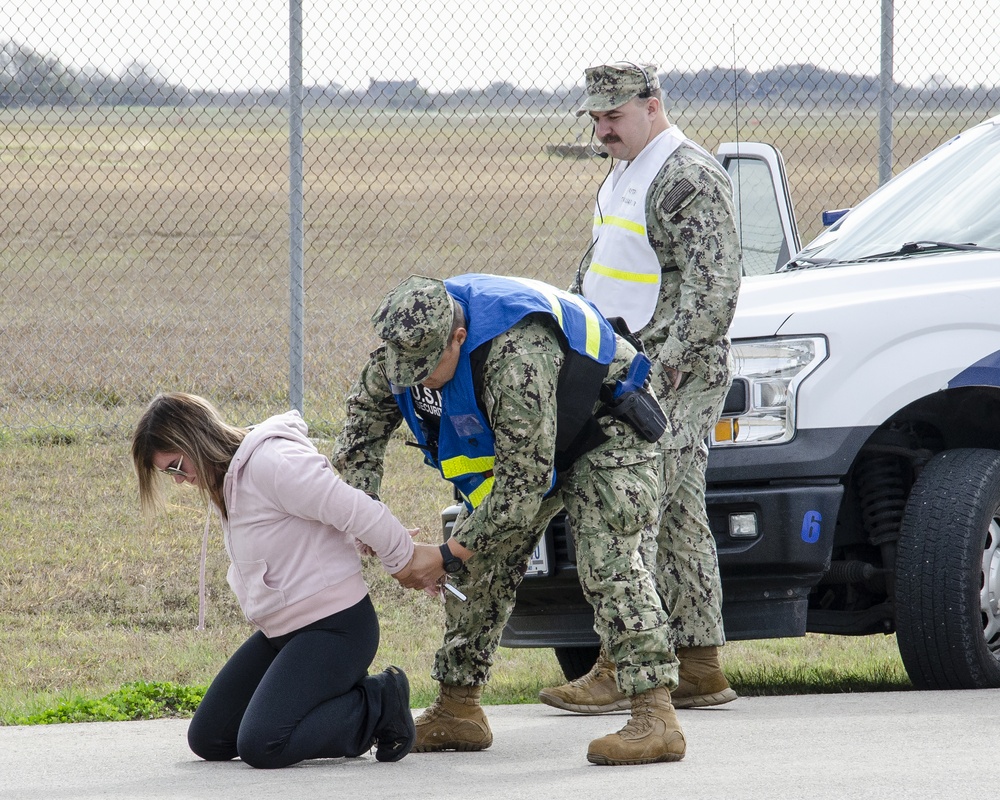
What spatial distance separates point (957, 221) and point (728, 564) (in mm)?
1619

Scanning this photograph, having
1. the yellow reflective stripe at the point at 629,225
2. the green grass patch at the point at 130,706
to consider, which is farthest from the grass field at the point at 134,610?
the yellow reflective stripe at the point at 629,225

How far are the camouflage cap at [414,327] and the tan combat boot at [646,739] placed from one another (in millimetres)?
1061

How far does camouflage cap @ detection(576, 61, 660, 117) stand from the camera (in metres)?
4.60

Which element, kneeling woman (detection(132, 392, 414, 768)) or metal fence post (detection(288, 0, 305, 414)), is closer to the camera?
kneeling woman (detection(132, 392, 414, 768))

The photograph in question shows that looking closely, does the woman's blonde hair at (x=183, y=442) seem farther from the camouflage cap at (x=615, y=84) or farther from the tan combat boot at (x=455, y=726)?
→ the camouflage cap at (x=615, y=84)

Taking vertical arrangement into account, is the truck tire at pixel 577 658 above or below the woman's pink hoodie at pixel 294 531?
below

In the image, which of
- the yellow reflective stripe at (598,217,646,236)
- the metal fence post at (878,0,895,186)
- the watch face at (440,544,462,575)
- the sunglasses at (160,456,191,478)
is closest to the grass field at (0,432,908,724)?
the sunglasses at (160,456,191,478)

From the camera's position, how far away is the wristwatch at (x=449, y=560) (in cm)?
382

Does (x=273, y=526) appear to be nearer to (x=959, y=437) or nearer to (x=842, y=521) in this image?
(x=842, y=521)

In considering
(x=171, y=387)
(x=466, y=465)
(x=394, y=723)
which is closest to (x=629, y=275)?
(x=466, y=465)

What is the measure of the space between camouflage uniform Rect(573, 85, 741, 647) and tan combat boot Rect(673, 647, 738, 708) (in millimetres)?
77

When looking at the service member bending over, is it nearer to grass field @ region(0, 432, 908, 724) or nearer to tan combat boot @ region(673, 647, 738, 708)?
tan combat boot @ region(673, 647, 738, 708)

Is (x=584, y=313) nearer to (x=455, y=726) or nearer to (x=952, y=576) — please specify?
(x=455, y=726)

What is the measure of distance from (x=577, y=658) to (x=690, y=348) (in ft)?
5.19
